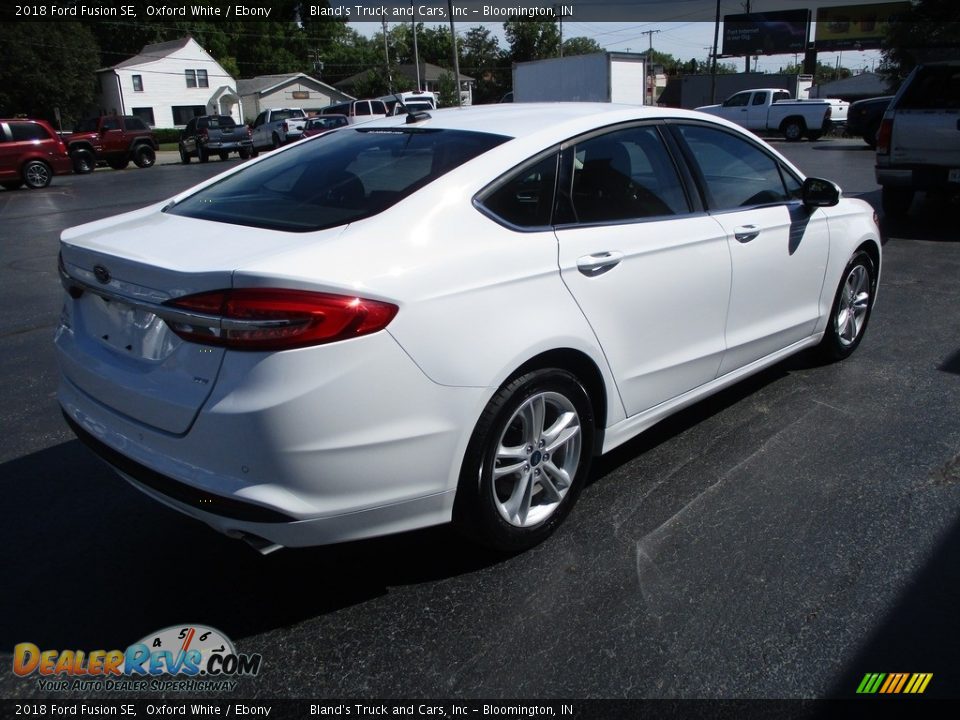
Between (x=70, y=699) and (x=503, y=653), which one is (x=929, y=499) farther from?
(x=70, y=699)

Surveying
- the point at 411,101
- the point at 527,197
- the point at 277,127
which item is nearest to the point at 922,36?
the point at 411,101

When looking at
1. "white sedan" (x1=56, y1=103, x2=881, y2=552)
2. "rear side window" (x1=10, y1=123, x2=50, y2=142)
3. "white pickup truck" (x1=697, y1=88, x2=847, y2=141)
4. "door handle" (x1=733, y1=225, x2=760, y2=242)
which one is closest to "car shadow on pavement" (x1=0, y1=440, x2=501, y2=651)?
"white sedan" (x1=56, y1=103, x2=881, y2=552)

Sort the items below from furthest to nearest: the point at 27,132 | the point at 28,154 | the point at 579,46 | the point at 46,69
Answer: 1. the point at 579,46
2. the point at 46,69
3. the point at 27,132
4. the point at 28,154

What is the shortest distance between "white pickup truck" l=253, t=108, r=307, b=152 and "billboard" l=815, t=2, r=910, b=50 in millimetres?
50523

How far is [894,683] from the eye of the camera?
94.0 inches

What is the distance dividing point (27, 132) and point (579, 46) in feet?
348

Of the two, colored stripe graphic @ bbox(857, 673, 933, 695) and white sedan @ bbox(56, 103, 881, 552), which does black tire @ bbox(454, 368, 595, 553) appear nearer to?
white sedan @ bbox(56, 103, 881, 552)

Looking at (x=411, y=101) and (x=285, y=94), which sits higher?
(x=285, y=94)

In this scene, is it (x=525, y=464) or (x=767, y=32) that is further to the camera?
(x=767, y=32)

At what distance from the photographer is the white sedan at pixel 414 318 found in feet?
7.64

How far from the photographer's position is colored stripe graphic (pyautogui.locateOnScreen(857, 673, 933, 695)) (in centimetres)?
236

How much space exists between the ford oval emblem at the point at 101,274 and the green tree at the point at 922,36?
34663 mm

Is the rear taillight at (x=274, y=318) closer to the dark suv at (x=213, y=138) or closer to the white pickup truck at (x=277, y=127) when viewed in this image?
the dark suv at (x=213, y=138)

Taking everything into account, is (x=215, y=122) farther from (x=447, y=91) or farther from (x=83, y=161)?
(x=447, y=91)
